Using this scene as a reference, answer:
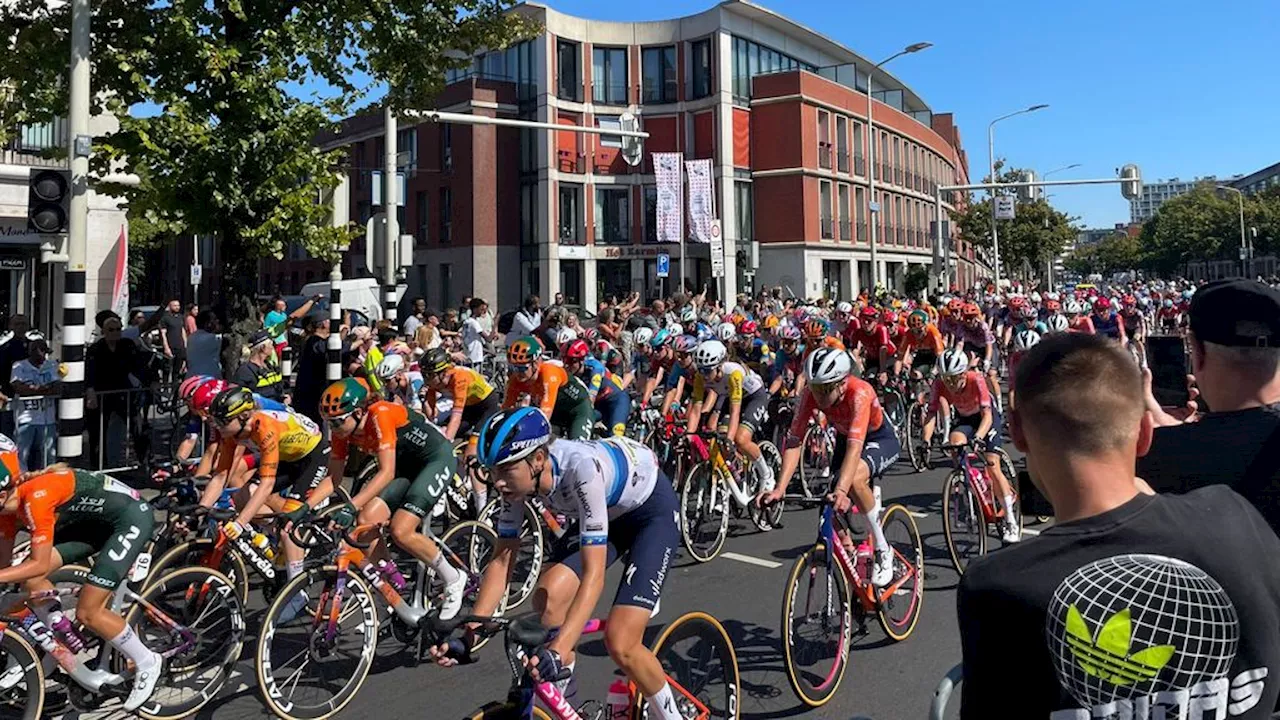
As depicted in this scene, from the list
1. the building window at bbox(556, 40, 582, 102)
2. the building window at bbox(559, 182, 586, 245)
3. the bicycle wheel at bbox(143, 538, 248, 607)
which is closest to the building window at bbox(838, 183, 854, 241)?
the building window at bbox(559, 182, 586, 245)

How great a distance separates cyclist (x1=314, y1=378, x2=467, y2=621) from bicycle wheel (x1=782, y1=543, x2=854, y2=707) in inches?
83.9

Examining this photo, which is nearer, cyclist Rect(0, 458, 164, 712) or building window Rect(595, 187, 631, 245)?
cyclist Rect(0, 458, 164, 712)

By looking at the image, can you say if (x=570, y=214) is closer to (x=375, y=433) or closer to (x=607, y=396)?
(x=607, y=396)

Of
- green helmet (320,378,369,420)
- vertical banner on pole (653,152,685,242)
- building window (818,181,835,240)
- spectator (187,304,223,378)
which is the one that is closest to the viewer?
green helmet (320,378,369,420)

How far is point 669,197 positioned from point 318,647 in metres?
31.9

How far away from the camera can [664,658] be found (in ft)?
13.5

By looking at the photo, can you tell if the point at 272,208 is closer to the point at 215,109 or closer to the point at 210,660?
the point at 215,109

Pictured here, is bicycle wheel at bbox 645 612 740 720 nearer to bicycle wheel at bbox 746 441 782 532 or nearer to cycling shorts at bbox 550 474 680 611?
cycling shorts at bbox 550 474 680 611

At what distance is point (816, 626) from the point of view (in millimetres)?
5246

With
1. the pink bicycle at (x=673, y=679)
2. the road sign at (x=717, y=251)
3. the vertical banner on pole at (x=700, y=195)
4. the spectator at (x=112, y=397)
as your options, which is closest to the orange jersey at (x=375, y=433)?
the pink bicycle at (x=673, y=679)

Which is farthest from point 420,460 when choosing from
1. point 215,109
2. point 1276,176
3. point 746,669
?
point 1276,176

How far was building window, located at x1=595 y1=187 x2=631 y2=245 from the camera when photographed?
4491cm

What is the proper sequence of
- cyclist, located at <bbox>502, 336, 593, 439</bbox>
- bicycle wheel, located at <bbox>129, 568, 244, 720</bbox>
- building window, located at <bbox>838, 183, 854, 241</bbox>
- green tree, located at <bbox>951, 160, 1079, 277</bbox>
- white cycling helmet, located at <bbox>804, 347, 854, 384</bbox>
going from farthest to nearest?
green tree, located at <bbox>951, 160, 1079, 277</bbox> → building window, located at <bbox>838, 183, 854, 241</bbox> → cyclist, located at <bbox>502, 336, 593, 439</bbox> → white cycling helmet, located at <bbox>804, 347, 854, 384</bbox> → bicycle wheel, located at <bbox>129, 568, 244, 720</bbox>

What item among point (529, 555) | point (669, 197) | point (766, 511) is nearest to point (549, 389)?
point (529, 555)
